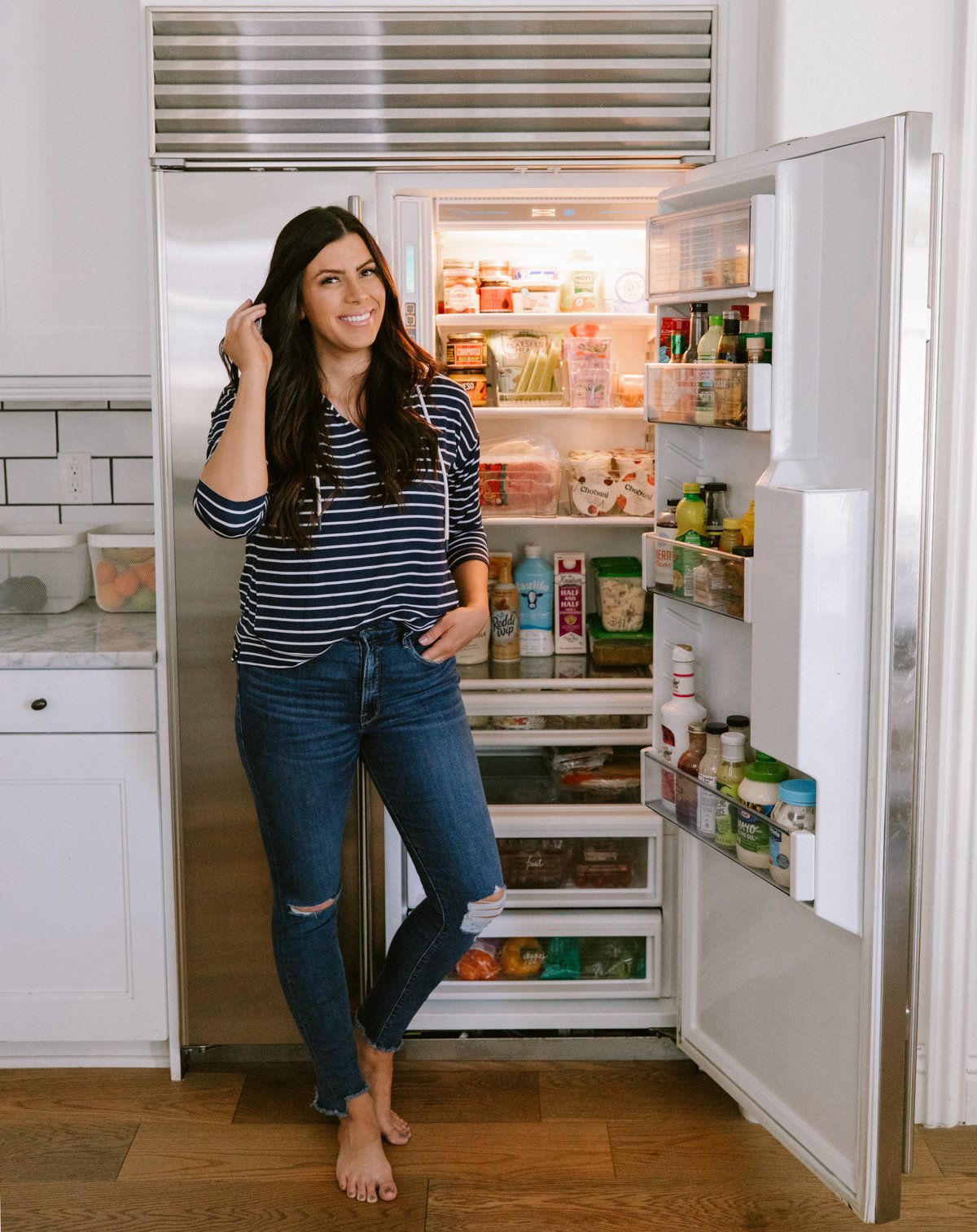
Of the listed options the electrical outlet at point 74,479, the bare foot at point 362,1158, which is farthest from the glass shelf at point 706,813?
the electrical outlet at point 74,479

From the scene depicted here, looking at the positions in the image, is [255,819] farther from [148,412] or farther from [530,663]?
[148,412]

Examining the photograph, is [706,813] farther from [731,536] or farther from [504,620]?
[504,620]

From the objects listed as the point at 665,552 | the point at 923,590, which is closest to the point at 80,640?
the point at 665,552

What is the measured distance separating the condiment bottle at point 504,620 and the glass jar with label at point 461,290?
596 millimetres

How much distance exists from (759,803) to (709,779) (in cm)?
17

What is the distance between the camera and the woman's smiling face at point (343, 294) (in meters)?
1.90

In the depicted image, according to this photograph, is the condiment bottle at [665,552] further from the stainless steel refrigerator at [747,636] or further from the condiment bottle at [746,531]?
the condiment bottle at [746,531]

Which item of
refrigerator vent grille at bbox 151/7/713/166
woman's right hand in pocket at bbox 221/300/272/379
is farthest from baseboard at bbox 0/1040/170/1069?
refrigerator vent grille at bbox 151/7/713/166

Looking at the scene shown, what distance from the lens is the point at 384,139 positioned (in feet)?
7.29

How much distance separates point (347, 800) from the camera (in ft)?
6.78

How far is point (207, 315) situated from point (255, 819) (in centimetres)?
96

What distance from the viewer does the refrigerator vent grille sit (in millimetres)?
2188

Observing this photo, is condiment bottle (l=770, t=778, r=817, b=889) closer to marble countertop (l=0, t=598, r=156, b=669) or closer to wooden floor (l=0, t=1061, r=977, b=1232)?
wooden floor (l=0, t=1061, r=977, b=1232)

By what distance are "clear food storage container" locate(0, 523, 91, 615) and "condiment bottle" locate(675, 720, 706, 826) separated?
4.65ft
